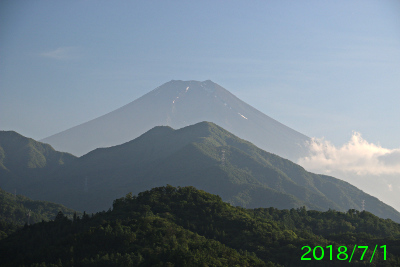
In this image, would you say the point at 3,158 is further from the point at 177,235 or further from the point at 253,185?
the point at 177,235

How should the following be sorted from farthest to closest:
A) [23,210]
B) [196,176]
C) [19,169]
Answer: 1. [19,169]
2. [196,176]
3. [23,210]

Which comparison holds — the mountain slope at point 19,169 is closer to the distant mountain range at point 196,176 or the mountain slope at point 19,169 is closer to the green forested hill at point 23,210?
the distant mountain range at point 196,176

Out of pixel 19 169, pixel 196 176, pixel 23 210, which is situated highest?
pixel 196 176

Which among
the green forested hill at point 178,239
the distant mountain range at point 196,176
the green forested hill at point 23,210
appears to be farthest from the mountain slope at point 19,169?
the green forested hill at point 178,239

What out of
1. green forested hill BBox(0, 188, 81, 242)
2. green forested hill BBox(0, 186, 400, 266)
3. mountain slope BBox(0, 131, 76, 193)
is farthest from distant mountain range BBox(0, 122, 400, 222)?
green forested hill BBox(0, 186, 400, 266)

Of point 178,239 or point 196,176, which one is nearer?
point 178,239

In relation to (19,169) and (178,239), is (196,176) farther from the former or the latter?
(178,239)

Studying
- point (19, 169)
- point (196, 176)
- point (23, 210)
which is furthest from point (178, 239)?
point (19, 169)

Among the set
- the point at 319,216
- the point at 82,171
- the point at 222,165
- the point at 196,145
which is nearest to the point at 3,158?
the point at 82,171
